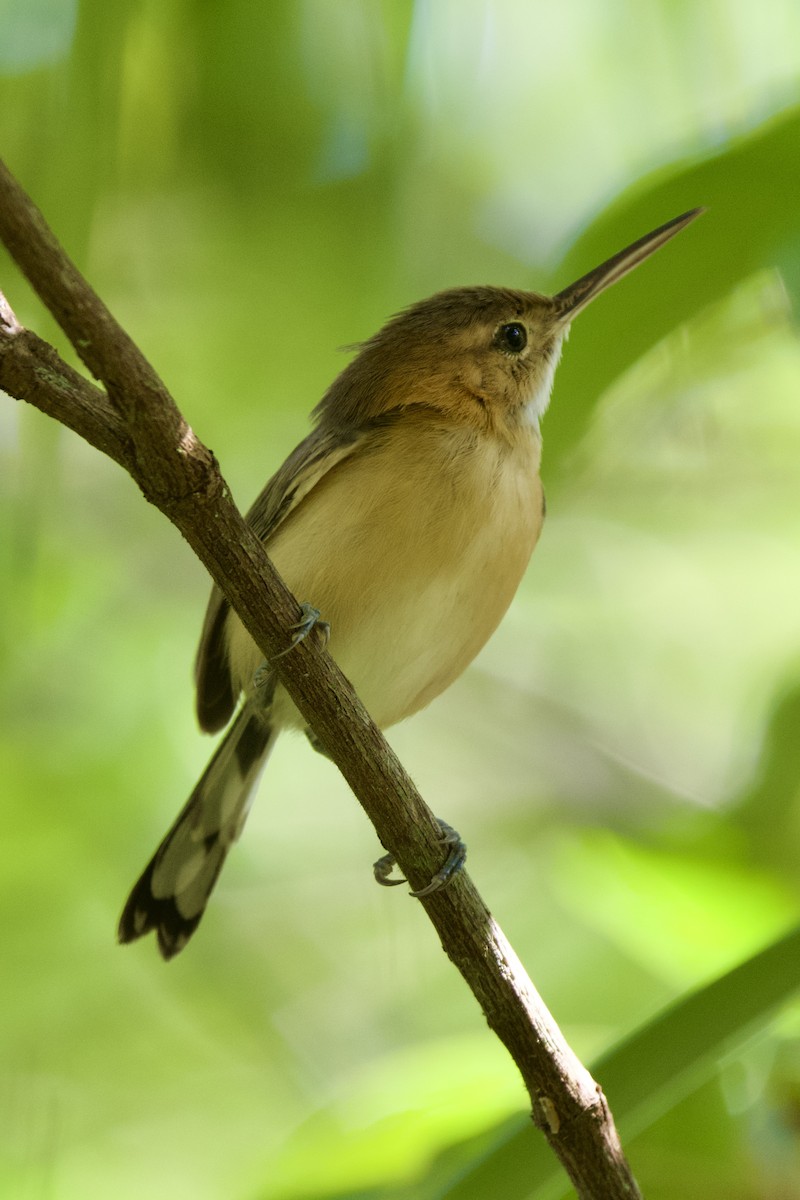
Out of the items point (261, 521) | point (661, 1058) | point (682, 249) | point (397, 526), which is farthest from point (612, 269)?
point (661, 1058)

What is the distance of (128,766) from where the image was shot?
3.53 metres

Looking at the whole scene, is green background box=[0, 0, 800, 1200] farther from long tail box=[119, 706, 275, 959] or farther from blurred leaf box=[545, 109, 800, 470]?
long tail box=[119, 706, 275, 959]

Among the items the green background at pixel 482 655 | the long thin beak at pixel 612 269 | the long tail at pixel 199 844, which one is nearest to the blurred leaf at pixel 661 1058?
the green background at pixel 482 655

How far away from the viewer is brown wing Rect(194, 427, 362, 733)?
2.55 meters

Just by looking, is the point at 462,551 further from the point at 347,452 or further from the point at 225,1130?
the point at 225,1130

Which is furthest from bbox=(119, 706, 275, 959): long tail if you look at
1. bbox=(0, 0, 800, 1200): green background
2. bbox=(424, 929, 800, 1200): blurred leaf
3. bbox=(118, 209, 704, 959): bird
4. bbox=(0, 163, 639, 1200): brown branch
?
bbox=(0, 163, 639, 1200): brown branch

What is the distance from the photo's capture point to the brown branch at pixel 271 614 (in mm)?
1336

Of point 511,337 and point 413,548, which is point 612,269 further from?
point 413,548

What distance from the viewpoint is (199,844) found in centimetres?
288

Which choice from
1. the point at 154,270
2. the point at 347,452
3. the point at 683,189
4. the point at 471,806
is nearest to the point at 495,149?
the point at 683,189

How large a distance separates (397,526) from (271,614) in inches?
32.4

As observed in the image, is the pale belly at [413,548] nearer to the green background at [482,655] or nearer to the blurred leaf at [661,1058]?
the green background at [482,655]

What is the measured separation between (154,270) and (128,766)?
4.86 feet

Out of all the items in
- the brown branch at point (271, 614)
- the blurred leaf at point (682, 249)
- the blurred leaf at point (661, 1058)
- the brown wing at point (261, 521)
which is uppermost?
the blurred leaf at point (682, 249)
